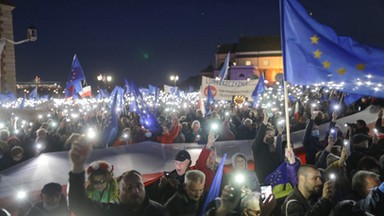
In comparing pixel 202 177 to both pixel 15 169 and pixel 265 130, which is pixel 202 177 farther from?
pixel 15 169

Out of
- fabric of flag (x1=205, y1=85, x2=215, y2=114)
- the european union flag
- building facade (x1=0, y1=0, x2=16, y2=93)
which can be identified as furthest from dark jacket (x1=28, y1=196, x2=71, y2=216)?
building facade (x1=0, y1=0, x2=16, y2=93)

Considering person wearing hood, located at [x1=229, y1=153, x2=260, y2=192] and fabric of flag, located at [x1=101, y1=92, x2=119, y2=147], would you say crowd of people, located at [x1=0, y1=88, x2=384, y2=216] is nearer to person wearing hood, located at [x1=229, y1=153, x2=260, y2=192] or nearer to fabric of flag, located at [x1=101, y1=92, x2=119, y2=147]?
person wearing hood, located at [x1=229, y1=153, x2=260, y2=192]

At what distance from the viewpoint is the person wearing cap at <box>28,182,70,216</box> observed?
4582 mm

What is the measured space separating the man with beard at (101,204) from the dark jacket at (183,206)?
625mm

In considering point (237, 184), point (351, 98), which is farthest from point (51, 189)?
point (351, 98)

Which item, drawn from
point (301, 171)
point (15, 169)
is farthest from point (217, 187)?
point (15, 169)

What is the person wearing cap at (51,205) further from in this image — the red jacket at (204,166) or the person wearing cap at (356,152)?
the person wearing cap at (356,152)

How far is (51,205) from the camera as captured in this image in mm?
4613

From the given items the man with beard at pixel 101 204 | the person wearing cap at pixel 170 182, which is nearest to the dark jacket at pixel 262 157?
the person wearing cap at pixel 170 182

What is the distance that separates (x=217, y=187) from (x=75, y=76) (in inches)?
563

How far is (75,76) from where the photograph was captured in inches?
719

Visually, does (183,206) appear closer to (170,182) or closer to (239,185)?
(239,185)

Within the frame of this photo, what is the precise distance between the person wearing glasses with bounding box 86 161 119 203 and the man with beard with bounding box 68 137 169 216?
0.57 meters

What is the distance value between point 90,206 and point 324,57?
3.51 meters
